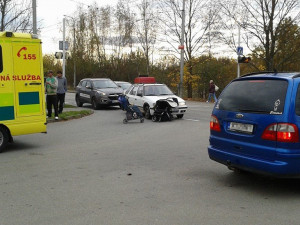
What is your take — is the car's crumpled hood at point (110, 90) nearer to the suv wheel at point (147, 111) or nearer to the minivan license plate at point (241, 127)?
the suv wheel at point (147, 111)

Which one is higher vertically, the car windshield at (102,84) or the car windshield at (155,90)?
the car windshield at (102,84)

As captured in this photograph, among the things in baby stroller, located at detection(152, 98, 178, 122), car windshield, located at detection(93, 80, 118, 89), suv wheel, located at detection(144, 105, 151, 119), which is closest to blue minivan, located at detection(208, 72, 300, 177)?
baby stroller, located at detection(152, 98, 178, 122)

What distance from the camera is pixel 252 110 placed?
534 cm

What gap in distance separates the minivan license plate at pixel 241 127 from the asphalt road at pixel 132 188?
904mm

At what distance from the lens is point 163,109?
14695mm

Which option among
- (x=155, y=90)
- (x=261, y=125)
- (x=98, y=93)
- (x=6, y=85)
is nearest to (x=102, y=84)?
(x=98, y=93)

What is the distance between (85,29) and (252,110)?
161 feet

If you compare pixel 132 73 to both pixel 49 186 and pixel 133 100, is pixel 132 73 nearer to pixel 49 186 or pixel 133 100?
pixel 133 100

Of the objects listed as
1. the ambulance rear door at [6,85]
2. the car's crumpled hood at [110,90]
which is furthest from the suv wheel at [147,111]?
the ambulance rear door at [6,85]

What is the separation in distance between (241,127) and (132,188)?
1889 millimetres

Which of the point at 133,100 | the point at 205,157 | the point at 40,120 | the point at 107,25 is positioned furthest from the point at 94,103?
the point at 107,25

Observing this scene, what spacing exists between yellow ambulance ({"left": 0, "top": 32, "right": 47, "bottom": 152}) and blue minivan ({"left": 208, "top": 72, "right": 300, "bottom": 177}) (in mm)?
4955

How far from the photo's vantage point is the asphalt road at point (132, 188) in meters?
4.38

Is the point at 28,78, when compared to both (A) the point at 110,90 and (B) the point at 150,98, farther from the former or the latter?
(A) the point at 110,90
